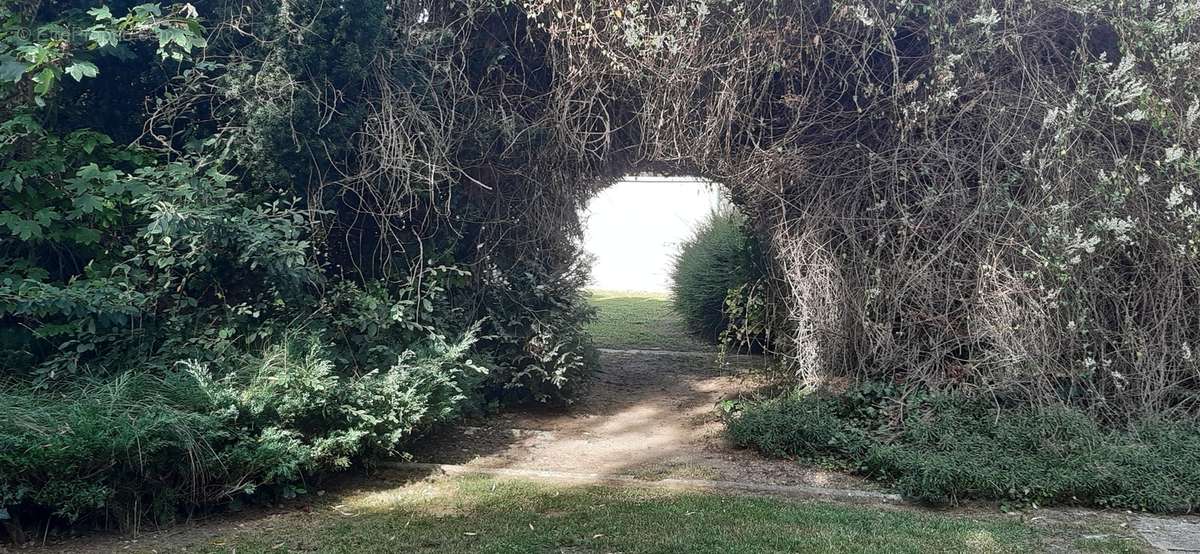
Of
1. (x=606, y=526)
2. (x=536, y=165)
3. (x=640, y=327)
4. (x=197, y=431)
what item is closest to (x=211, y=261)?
(x=197, y=431)

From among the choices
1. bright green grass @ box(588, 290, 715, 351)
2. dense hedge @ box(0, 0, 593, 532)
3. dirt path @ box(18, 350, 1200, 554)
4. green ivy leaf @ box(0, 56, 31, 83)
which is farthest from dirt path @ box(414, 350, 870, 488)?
green ivy leaf @ box(0, 56, 31, 83)

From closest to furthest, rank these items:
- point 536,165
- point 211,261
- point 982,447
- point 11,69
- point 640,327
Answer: point 11,69
point 982,447
point 211,261
point 536,165
point 640,327

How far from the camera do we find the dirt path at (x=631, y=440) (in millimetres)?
5922

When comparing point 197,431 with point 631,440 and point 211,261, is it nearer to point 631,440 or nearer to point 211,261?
point 211,261

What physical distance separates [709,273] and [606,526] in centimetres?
791

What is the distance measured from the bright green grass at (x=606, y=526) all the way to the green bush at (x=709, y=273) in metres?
6.08

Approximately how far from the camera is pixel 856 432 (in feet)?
20.0

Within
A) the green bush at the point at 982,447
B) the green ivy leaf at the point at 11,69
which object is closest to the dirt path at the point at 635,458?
the green bush at the point at 982,447

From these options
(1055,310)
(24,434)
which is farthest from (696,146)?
(24,434)

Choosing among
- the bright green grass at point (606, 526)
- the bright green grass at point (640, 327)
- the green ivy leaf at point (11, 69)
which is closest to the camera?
the bright green grass at point (606, 526)

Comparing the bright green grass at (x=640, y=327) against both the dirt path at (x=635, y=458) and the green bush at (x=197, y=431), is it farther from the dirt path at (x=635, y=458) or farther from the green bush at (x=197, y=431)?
the green bush at (x=197, y=431)

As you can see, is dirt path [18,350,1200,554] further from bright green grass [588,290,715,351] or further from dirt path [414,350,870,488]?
bright green grass [588,290,715,351]

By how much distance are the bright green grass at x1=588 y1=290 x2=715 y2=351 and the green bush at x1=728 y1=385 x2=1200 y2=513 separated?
4026mm

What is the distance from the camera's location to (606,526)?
4.72 metres
